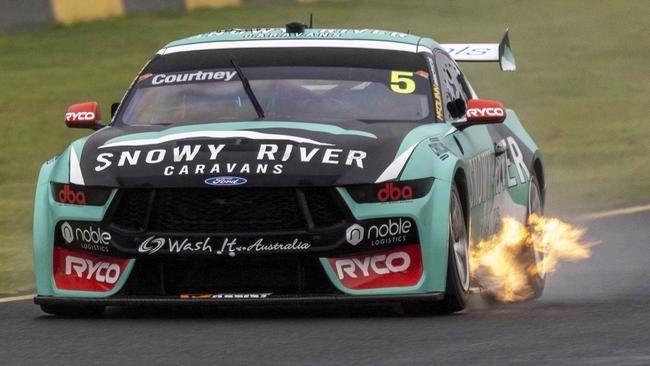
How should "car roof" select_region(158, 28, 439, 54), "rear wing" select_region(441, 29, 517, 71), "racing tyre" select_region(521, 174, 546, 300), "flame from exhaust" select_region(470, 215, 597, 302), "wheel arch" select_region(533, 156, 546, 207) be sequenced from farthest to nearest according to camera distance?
"rear wing" select_region(441, 29, 517, 71)
"wheel arch" select_region(533, 156, 546, 207)
"racing tyre" select_region(521, 174, 546, 300)
"car roof" select_region(158, 28, 439, 54)
"flame from exhaust" select_region(470, 215, 597, 302)

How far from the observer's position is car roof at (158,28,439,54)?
10.5 meters

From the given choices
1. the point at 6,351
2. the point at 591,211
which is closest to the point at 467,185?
the point at 6,351

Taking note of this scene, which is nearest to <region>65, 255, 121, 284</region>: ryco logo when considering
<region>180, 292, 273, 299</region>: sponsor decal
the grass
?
<region>180, 292, 273, 299</region>: sponsor decal

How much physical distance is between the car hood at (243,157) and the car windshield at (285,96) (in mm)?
Answer: 602

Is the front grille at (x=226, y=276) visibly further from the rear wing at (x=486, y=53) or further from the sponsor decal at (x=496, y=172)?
the rear wing at (x=486, y=53)

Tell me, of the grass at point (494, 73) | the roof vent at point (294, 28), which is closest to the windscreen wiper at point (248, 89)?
the roof vent at point (294, 28)

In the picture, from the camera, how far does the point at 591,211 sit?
1577 centimetres

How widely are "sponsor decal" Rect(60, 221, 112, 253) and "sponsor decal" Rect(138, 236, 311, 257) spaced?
267 mm

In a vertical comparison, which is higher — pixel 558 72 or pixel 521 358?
pixel 558 72

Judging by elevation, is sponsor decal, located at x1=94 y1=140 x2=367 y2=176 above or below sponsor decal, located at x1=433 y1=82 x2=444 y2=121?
below

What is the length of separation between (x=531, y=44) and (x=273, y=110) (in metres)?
16.9

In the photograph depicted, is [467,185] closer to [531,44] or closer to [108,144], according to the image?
[108,144]

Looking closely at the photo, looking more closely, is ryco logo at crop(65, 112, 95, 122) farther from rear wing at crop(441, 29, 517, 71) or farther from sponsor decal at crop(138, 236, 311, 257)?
rear wing at crop(441, 29, 517, 71)

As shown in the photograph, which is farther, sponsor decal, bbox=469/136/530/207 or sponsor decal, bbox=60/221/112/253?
sponsor decal, bbox=469/136/530/207
